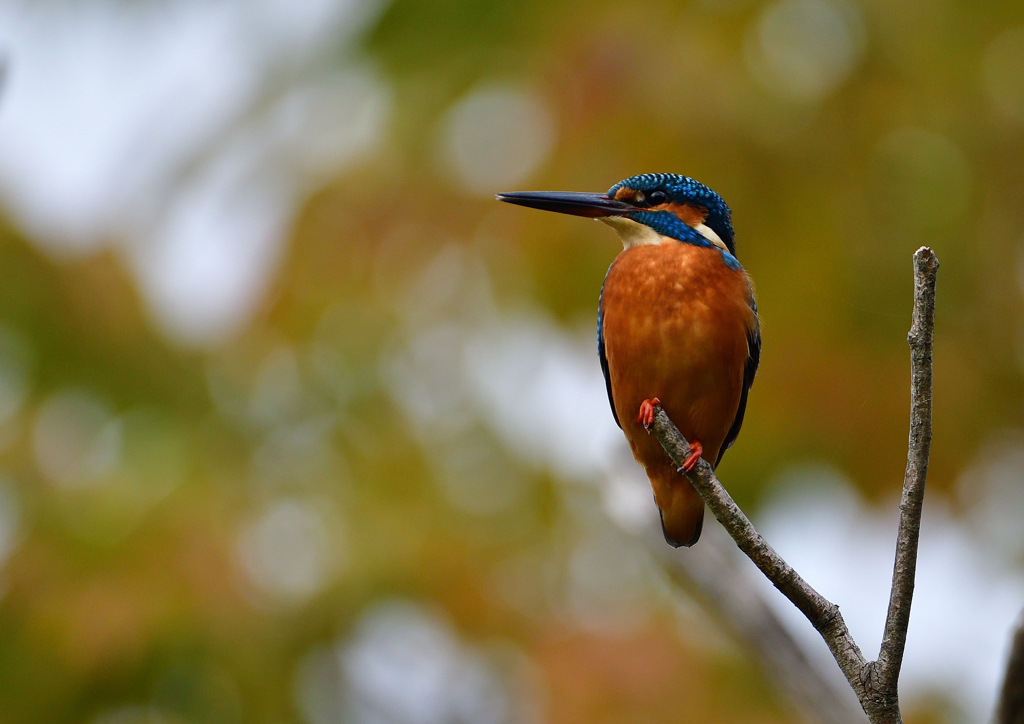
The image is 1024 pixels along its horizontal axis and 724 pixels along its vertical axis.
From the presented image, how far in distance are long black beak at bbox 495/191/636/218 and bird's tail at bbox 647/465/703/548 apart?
756mm

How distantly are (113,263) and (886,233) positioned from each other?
193 inches

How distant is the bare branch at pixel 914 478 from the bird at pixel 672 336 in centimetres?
78

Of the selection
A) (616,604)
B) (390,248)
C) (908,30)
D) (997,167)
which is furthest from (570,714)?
(908,30)

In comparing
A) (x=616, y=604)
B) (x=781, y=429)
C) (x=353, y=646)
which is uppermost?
(x=781, y=429)

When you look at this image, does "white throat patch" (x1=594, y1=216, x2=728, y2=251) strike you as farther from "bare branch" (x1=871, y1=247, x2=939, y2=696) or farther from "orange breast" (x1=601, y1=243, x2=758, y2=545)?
"bare branch" (x1=871, y1=247, x2=939, y2=696)

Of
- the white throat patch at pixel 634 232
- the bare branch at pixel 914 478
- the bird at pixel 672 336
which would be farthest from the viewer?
the white throat patch at pixel 634 232

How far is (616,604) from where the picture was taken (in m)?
5.94

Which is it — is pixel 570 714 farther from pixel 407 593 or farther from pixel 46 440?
pixel 46 440

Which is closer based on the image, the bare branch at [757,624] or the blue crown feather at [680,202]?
the blue crown feather at [680,202]


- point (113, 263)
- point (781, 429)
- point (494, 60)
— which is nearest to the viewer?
point (781, 429)

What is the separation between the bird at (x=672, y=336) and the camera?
8.32ft

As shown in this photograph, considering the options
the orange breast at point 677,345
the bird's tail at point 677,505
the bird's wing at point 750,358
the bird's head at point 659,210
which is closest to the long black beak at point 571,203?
the bird's head at point 659,210

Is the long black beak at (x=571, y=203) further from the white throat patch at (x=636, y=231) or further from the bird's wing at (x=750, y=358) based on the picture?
the bird's wing at (x=750, y=358)

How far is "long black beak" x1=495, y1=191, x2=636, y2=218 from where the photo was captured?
2383mm
